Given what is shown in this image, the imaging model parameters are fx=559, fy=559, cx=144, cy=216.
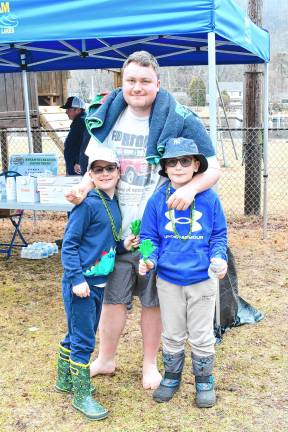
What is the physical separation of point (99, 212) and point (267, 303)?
8.26 feet

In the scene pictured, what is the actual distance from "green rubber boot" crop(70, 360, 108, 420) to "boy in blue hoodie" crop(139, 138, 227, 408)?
1.64 ft

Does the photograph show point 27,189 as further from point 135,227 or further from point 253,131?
point 253,131

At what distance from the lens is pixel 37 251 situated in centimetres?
649

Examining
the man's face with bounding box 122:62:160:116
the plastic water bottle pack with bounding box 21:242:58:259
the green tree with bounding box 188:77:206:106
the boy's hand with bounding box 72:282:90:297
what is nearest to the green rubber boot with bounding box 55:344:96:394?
the boy's hand with bounding box 72:282:90:297

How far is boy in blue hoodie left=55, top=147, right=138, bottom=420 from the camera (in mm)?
2863

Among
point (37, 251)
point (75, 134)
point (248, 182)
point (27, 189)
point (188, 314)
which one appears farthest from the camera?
point (248, 182)

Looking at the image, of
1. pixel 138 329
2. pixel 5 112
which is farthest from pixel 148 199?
pixel 5 112

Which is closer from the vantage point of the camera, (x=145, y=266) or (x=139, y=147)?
(x=145, y=266)

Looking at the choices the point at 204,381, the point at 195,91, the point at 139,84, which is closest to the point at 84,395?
the point at 204,381

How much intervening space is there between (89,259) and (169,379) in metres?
0.88

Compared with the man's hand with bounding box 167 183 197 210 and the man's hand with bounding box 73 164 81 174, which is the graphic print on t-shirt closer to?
the man's hand with bounding box 167 183 197 210

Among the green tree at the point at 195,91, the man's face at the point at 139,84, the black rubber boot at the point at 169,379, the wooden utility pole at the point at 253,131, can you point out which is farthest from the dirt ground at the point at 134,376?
the green tree at the point at 195,91

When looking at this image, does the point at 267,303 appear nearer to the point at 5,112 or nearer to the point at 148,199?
the point at 148,199

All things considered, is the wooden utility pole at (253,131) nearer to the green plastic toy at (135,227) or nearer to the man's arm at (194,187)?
the man's arm at (194,187)
